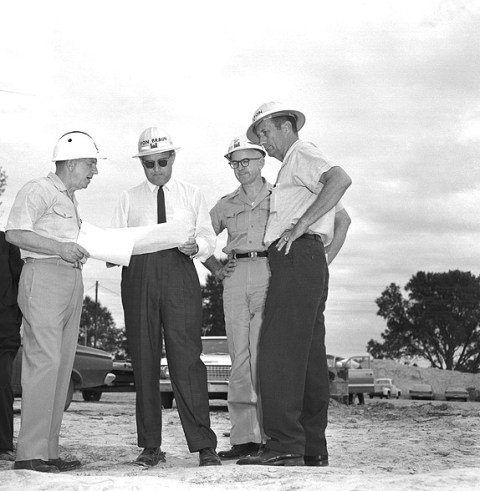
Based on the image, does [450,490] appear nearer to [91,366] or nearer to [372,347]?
[91,366]

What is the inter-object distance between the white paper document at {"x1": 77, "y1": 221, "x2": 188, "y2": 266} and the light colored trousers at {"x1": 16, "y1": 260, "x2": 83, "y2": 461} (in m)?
0.23

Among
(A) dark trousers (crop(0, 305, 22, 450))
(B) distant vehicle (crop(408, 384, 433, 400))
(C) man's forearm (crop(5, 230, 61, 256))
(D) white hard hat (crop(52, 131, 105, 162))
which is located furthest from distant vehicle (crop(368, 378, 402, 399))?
(C) man's forearm (crop(5, 230, 61, 256))

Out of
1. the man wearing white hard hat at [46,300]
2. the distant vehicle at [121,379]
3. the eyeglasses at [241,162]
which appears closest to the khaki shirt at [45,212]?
A: the man wearing white hard hat at [46,300]

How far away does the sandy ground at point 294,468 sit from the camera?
4.56 m

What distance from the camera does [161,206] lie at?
645 cm

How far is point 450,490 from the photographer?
4.24m

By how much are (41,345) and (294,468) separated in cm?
180

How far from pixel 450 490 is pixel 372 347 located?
73.3 metres

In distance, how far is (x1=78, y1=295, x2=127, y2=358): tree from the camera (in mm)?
86625

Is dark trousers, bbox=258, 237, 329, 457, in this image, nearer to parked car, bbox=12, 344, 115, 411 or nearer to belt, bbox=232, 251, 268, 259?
belt, bbox=232, 251, 268, 259

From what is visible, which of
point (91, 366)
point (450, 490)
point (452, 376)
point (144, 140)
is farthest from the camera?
point (452, 376)

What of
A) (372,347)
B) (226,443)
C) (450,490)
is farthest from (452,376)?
(450,490)

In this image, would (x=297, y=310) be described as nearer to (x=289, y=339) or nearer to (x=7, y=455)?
(x=289, y=339)

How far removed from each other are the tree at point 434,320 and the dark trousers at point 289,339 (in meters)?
67.9
